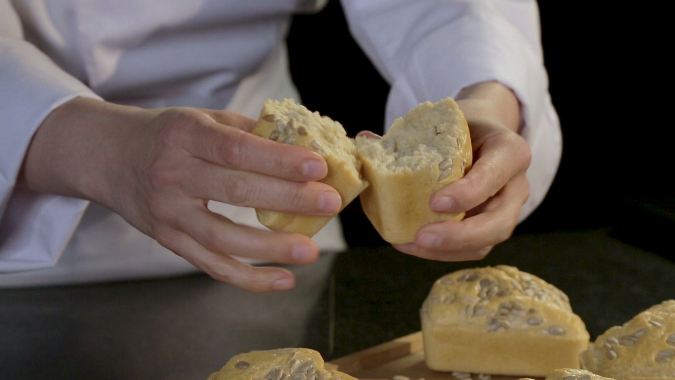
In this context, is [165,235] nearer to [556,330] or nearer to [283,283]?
[283,283]

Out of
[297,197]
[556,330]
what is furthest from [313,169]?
[556,330]

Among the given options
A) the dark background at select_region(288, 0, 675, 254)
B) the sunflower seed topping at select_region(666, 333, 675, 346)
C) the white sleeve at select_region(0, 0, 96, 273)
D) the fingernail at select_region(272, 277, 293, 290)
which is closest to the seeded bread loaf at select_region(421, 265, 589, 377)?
the sunflower seed topping at select_region(666, 333, 675, 346)

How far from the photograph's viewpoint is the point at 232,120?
993 millimetres

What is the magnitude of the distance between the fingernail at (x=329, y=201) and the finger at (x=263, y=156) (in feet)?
0.06

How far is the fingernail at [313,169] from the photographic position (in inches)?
33.0

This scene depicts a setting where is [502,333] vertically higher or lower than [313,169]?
lower

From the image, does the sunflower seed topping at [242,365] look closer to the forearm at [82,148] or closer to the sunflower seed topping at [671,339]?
the forearm at [82,148]

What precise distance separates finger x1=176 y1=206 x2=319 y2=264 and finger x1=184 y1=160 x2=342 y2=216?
3cm

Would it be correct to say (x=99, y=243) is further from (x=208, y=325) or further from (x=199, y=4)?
(x=199, y=4)

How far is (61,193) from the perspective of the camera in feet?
3.64

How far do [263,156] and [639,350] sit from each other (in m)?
0.41

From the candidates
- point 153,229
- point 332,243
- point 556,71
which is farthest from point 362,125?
point 153,229

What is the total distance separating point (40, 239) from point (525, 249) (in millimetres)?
675

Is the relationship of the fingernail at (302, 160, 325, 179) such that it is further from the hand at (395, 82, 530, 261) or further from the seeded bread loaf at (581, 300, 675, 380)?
the seeded bread loaf at (581, 300, 675, 380)
